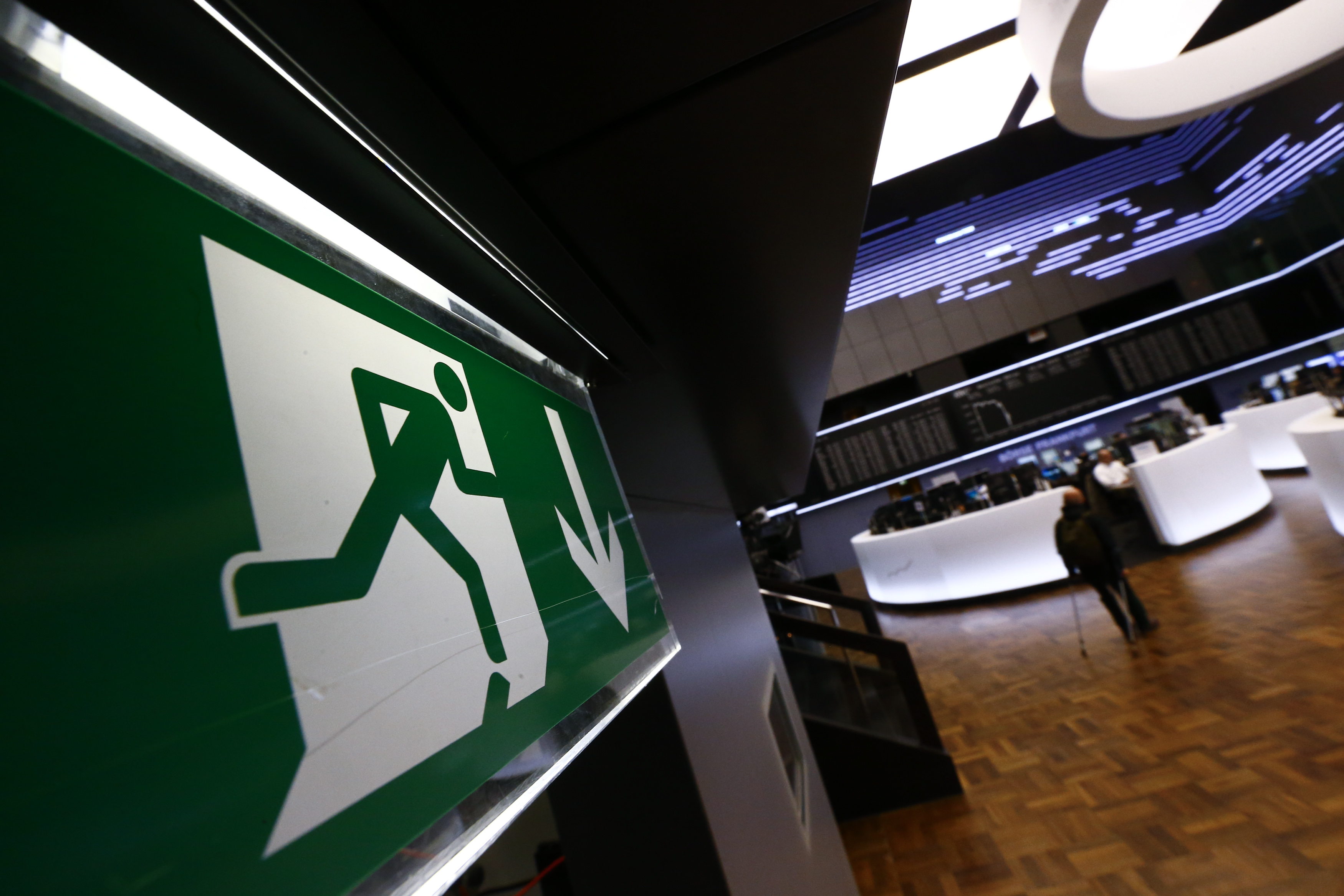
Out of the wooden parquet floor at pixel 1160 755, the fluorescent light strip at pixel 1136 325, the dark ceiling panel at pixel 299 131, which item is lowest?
the wooden parquet floor at pixel 1160 755

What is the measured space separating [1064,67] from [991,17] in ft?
4.36

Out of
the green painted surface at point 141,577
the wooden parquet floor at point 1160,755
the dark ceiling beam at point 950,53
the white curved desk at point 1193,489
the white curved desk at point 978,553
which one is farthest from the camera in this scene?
the white curved desk at point 978,553

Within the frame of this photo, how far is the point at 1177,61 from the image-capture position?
3.70 m

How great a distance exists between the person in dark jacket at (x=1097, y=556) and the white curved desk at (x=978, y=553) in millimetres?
1799

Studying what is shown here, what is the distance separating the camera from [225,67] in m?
0.38

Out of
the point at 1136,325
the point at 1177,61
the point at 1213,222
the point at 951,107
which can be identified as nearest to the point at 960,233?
the point at 1136,325

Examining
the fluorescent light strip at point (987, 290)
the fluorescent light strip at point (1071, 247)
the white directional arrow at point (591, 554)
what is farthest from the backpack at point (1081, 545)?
the fluorescent light strip at point (1071, 247)

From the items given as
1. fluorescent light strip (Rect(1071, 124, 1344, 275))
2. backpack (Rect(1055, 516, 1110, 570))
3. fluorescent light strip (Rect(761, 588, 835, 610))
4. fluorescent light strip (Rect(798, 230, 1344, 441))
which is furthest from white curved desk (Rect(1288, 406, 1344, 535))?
fluorescent light strip (Rect(761, 588, 835, 610))

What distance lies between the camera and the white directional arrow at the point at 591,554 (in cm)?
78

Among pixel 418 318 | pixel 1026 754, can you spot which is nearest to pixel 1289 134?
pixel 1026 754

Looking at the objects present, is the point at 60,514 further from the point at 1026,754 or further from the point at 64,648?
the point at 1026,754

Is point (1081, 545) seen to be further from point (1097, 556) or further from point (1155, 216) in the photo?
point (1155, 216)

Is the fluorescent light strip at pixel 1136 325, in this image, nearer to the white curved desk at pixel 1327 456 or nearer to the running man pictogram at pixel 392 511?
the white curved desk at pixel 1327 456

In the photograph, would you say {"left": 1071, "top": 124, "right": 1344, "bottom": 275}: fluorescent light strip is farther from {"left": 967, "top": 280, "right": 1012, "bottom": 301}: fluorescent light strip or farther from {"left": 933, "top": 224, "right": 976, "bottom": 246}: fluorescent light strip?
{"left": 933, "top": 224, "right": 976, "bottom": 246}: fluorescent light strip
